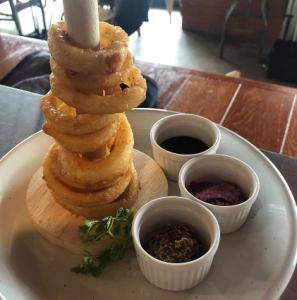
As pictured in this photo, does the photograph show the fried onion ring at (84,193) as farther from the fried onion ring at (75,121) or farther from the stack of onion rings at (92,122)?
the fried onion ring at (75,121)

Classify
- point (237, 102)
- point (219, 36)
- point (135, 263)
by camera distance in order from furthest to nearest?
point (219, 36), point (237, 102), point (135, 263)

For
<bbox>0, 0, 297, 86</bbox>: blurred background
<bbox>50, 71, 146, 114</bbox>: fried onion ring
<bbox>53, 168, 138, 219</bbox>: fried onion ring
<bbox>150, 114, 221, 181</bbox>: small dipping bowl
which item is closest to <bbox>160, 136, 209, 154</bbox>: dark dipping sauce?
<bbox>150, 114, 221, 181</bbox>: small dipping bowl

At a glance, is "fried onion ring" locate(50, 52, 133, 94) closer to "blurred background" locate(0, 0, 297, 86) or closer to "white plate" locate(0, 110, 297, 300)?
"white plate" locate(0, 110, 297, 300)

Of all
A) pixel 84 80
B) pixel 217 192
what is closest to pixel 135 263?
pixel 217 192

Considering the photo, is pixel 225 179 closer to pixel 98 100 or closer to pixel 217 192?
pixel 217 192

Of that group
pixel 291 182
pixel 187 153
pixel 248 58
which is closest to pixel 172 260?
pixel 187 153

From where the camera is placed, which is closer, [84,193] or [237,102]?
[84,193]

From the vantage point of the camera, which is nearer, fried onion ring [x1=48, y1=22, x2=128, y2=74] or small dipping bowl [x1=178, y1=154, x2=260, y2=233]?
fried onion ring [x1=48, y1=22, x2=128, y2=74]
